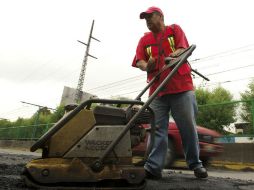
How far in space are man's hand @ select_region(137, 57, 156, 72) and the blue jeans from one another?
0.40 metres

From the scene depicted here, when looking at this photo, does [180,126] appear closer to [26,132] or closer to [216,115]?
[216,115]

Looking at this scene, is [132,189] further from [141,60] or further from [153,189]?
[141,60]

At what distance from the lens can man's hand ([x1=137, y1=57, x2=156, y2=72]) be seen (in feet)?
12.4

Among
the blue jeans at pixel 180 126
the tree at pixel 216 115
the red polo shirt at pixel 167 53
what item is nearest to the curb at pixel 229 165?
the tree at pixel 216 115

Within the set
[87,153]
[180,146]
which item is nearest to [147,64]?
[87,153]

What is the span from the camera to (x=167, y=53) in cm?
400

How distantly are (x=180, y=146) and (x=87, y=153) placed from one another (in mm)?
5110

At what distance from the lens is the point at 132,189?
279 centimetres

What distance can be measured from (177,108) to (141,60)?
721mm

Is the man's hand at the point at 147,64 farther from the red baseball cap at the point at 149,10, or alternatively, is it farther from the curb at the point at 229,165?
the curb at the point at 229,165

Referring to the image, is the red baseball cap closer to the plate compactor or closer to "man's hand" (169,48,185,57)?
"man's hand" (169,48,185,57)

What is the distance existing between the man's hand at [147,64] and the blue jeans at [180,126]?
40 centimetres

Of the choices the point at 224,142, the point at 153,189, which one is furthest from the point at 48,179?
the point at 224,142

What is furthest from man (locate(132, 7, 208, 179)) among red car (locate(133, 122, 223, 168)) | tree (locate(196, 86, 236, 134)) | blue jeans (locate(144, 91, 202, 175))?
tree (locate(196, 86, 236, 134))
